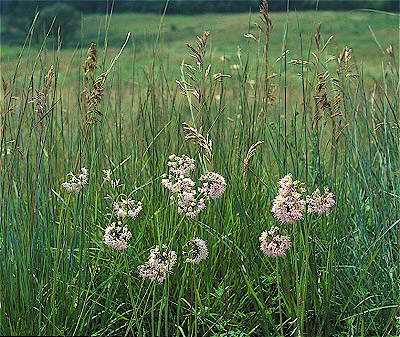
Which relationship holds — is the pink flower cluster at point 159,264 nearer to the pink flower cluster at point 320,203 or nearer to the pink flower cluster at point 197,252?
the pink flower cluster at point 197,252

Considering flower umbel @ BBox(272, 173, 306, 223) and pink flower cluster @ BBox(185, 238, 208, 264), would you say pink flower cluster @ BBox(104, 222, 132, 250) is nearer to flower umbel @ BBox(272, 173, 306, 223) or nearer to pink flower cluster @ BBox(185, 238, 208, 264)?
pink flower cluster @ BBox(185, 238, 208, 264)

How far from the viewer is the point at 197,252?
4.94 feet

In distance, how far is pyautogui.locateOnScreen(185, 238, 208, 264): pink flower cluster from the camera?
4.83 feet

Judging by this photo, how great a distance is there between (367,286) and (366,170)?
22.8 inches

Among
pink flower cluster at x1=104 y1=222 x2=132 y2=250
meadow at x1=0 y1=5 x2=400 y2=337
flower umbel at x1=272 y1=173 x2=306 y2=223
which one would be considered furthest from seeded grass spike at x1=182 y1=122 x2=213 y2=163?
pink flower cluster at x1=104 y1=222 x2=132 y2=250

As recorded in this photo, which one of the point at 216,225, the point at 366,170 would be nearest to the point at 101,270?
the point at 216,225

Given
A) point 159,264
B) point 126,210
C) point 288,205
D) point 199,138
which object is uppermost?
point 199,138

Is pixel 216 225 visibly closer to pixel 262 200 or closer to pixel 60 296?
pixel 262 200

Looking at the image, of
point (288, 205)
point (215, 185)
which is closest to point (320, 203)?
point (288, 205)

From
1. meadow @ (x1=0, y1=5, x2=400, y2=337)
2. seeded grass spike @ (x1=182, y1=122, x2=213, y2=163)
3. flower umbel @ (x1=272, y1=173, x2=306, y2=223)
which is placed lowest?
meadow @ (x1=0, y1=5, x2=400, y2=337)

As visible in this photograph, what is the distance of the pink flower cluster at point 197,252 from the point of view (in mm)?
1473

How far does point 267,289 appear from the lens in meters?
2.08

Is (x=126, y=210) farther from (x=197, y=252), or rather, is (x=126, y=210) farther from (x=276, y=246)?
(x=276, y=246)

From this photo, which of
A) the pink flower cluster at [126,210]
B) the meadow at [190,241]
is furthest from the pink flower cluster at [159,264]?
the pink flower cluster at [126,210]
